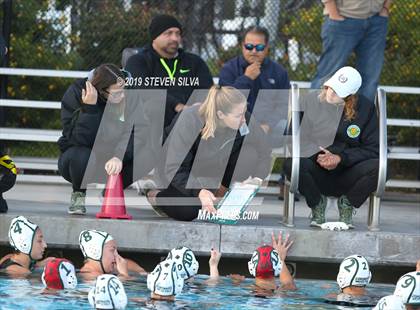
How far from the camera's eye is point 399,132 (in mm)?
14906

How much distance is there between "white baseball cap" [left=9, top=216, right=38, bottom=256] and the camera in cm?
1030

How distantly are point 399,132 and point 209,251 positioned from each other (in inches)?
196

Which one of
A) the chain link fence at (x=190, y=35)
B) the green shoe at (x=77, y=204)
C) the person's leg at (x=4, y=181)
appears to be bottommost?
the green shoe at (x=77, y=204)

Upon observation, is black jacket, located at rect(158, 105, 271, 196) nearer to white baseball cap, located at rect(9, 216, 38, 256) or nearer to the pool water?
the pool water

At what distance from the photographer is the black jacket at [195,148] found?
36.3 feet

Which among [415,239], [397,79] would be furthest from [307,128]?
[397,79]

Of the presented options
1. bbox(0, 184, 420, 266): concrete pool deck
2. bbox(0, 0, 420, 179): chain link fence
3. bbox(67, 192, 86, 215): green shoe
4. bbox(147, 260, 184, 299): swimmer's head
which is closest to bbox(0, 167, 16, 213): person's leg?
bbox(0, 184, 420, 266): concrete pool deck

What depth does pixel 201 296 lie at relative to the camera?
10.1 m

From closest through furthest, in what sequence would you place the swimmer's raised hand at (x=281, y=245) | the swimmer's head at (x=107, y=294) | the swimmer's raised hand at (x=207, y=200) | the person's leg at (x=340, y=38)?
the swimmer's head at (x=107, y=294) < the swimmer's raised hand at (x=281, y=245) < the swimmer's raised hand at (x=207, y=200) < the person's leg at (x=340, y=38)

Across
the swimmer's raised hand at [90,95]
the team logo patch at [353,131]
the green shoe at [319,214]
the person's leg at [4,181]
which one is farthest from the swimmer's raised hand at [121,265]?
the team logo patch at [353,131]

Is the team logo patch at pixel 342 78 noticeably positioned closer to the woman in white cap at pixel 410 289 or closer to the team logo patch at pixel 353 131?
the team logo patch at pixel 353 131

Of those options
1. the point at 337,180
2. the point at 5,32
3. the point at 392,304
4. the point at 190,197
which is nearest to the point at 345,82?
the point at 337,180

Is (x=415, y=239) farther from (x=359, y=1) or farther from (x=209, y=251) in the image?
(x=359, y=1)

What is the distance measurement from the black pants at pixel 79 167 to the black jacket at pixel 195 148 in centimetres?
34
